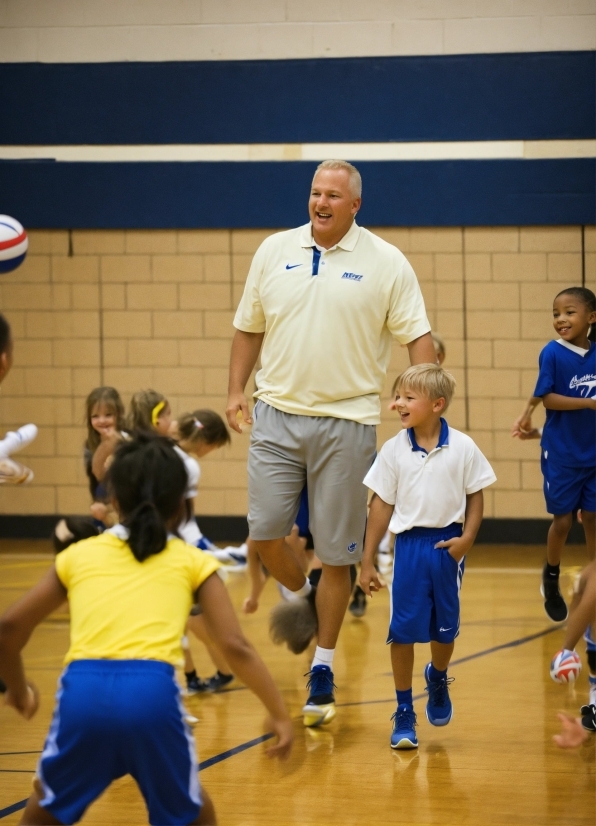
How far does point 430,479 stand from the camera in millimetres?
4020

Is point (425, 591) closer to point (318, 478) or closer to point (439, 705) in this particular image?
point (439, 705)

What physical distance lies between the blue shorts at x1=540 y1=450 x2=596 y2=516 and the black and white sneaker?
45 cm

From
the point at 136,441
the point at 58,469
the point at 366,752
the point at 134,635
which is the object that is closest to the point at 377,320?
the point at 366,752

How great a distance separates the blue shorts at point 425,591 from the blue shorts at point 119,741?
1.74m

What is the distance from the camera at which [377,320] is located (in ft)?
14.6

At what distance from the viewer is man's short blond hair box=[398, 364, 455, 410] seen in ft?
13.1

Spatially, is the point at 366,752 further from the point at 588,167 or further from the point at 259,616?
the point at 588,167

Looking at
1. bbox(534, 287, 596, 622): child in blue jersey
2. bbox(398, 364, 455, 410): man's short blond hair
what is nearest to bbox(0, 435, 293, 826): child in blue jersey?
bbox(398, 364, 455, 410): man's short blond hair

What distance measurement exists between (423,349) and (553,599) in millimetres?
2162

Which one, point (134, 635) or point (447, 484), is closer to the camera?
point (134, 635)

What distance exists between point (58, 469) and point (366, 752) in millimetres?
6053

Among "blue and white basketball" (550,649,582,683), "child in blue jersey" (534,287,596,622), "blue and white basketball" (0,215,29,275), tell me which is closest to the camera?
"blue and white basketball" (550,649,582,683)

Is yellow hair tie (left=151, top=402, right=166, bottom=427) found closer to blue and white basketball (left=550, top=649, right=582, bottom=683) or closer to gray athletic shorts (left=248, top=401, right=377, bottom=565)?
gray athletic shorts (left=248, top=401, right=377, bottom=565)

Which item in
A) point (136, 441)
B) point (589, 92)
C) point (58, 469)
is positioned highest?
point (589, 92)
